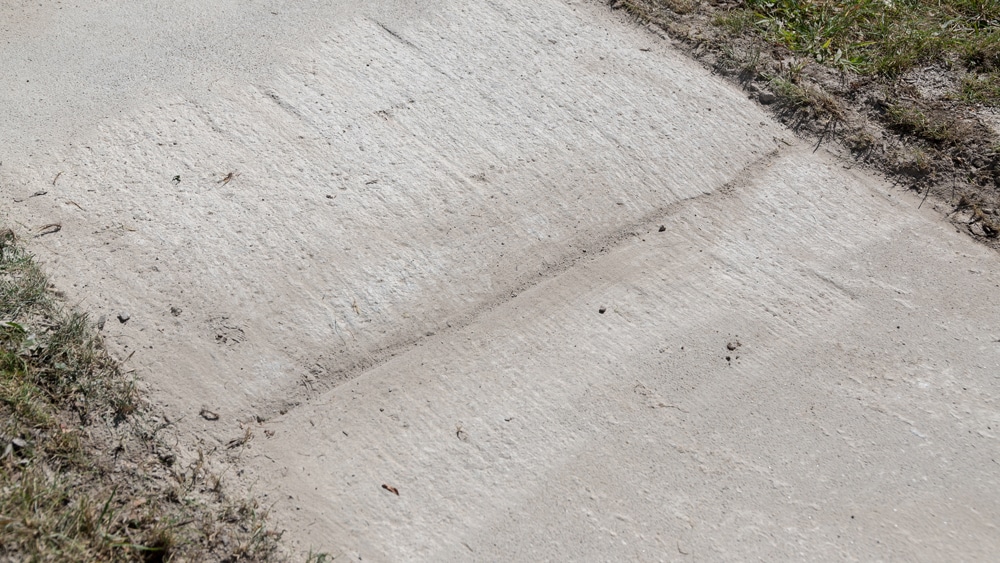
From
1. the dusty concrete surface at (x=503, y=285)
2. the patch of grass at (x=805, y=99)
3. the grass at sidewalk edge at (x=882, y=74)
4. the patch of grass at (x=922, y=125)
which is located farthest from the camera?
the patch of grass at (x=805, y=99)

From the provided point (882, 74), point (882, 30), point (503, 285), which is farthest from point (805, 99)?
point (503, 285)

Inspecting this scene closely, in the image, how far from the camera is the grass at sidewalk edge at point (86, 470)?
2.54m

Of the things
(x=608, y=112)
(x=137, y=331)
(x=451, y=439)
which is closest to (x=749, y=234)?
(x=608, y=112)

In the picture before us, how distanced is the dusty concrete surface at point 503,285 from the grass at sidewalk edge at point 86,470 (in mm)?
115

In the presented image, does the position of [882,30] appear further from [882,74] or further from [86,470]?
[86,470]

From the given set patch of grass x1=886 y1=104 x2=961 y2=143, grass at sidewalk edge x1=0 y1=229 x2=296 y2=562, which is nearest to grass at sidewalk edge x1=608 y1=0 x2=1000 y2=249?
patch of grass x1=886 y1=104 x2=961 y2=143

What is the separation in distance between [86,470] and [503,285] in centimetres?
149

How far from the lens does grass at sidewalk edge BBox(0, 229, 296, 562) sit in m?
2.54

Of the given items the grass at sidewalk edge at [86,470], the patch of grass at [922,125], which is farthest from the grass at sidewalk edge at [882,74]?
the grass at sidewalk edge at [86,470]

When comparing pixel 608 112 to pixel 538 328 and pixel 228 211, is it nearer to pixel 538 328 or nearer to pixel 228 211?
pixel 538 328

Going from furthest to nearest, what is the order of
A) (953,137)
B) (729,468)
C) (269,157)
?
(953,137)
(269,157)
(729,468)

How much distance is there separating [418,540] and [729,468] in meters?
0.98

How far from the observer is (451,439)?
2.94 metres

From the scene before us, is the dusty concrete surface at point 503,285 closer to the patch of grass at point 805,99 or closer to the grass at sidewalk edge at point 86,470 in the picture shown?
the grass at sidewalk edge at point 86,470
